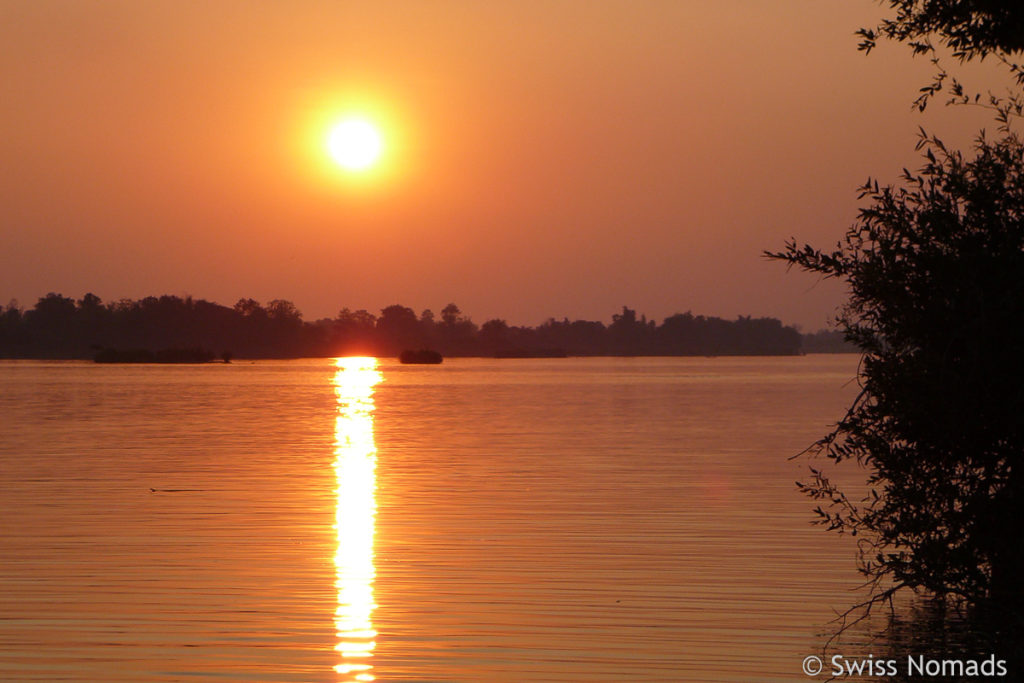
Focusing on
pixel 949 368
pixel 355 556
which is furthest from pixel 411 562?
pixel 949 368

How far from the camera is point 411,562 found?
54.7 feet

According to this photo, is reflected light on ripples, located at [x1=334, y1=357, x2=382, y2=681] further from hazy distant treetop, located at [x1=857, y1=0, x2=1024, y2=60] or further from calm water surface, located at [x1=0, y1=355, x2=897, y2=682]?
hazy distant treetop, located at [x1=857, y1=0, x2=1024, y2=60]

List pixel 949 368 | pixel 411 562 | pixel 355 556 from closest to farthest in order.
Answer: pixel 949 368 < pixel 411 562 < pixel 355 556

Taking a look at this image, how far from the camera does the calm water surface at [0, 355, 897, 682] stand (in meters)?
12.1

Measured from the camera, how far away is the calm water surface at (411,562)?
1205 cm

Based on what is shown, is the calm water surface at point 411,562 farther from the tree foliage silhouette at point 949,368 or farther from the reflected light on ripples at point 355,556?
the tree foliage silhouette at point 949,368

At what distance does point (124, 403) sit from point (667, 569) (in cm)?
5017

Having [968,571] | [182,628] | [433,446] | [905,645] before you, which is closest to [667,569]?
[905,645]

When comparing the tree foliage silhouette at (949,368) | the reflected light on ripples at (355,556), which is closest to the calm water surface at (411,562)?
the reflected light on ripples at (355,556)

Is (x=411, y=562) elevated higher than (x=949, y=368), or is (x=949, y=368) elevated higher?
(x=949, y=368)

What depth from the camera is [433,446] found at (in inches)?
1410

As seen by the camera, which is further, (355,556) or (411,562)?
(355,556)

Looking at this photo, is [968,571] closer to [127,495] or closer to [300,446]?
[127,495]

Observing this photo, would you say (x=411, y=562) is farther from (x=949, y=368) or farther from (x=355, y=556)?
(x=949, y=368)
